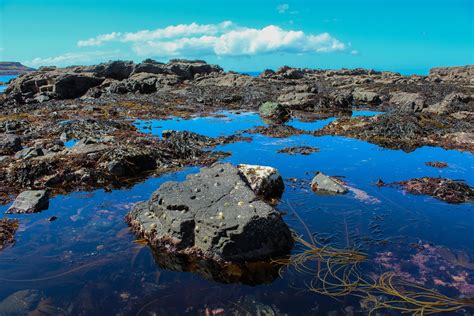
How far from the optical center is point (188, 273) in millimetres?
7816

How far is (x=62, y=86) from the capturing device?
154 ft

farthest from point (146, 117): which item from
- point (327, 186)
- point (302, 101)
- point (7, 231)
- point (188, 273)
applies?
point (188, 273)

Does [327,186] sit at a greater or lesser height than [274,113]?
lesser

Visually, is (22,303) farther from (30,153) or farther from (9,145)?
(9,145)

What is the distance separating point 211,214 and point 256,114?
978 inches

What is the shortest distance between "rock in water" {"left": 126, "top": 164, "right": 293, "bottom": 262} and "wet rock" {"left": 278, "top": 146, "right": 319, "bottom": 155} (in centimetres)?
847

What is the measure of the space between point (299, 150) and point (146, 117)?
16012mm

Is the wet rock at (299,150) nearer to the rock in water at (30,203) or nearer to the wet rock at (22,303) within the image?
the rock in water at (30,203)

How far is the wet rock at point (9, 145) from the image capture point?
17219 mm

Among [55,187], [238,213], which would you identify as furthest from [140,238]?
[55,187]

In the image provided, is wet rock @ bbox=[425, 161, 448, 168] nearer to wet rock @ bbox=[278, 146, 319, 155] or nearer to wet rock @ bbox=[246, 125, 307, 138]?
wet rock @ bbox=[278, 146, 319, 155]

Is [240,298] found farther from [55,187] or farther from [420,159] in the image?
[420,159]

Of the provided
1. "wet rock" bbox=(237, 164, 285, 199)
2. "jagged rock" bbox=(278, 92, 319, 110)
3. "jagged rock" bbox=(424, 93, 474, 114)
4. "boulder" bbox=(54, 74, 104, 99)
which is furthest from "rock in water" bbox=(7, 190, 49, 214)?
"boulder" bbox=(54, 74, 104, 99)

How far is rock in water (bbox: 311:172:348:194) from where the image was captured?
40.5ft
